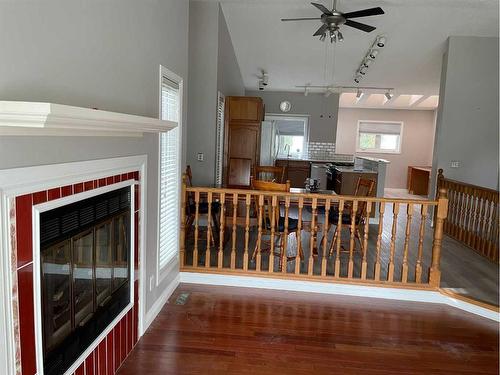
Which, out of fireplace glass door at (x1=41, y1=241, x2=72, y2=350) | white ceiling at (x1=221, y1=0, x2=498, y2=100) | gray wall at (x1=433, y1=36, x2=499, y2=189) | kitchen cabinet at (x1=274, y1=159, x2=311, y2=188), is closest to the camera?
fireplace glass door at (x1=41, y1=241, x2=72, y2=350)

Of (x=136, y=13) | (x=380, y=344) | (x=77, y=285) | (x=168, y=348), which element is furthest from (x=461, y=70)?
(x=77, y=285)

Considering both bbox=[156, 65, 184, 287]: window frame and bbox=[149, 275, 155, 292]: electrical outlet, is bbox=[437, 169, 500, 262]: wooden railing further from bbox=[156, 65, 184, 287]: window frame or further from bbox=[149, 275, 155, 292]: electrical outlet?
bbox=[149, 275, 155, 292]: electrical outlet

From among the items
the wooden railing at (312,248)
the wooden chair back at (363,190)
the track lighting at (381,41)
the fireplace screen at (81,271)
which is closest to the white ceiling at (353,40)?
the track lighting at (381,41)

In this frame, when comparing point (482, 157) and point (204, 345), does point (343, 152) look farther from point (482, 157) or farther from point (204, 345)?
point (204, 345)

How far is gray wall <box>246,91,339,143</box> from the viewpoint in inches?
381

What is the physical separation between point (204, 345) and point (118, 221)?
109 centimetres

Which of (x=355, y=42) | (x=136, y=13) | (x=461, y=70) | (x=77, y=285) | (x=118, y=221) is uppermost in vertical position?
(x=355, y=42)

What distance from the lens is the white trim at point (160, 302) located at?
2936mm

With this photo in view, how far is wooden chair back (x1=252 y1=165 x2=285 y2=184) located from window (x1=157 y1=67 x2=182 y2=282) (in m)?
2.13

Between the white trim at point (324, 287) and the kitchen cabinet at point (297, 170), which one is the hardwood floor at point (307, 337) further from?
the kitchen cabinet at point (297, 170)

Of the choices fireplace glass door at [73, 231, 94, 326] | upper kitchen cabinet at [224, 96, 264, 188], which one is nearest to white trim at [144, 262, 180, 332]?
fireplace glass door at [73, 231, 94, 326]

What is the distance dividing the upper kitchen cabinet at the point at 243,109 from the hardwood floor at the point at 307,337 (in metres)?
3.32

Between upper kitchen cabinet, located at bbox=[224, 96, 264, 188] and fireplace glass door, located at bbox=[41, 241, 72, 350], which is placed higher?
upper kitchen cabinet, located at bbox=[224, 96, 264, 188]

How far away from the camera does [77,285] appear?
188 centimetres
